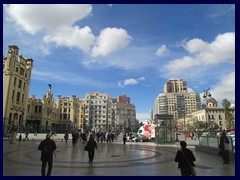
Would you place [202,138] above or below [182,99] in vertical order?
below

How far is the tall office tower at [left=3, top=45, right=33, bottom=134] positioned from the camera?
45.6 m

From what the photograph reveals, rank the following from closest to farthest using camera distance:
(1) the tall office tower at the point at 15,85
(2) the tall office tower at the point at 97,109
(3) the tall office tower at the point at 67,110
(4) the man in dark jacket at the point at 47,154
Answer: (4) the man in dark jacket at the point at 47,154 < (1) the tall office tower at the point at 15,85 < (3) the tall office tower at the point at 67,110 < (2) the tall office tower at the point at 97,109

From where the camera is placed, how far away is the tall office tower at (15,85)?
45.6 m

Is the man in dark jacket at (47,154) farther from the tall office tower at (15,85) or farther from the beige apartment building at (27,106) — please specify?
the tall office tower at (15,85)

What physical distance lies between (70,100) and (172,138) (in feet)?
213

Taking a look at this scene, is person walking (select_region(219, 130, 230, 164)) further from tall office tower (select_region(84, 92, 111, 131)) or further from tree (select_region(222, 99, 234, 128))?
tall office tower (select_region(84, 92, 111, 131))

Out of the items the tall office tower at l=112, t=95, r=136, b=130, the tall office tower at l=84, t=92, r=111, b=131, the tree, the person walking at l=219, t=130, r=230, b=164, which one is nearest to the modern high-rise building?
the tall office tower at l=112, t=95, r=136, b=130

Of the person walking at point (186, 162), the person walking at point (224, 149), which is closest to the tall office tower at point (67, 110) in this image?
the person walking at point (224, 149)

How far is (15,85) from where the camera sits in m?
48.4

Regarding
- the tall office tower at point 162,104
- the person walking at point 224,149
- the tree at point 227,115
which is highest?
the tall office tower at point 162,104

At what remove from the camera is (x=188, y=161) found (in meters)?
6.64
